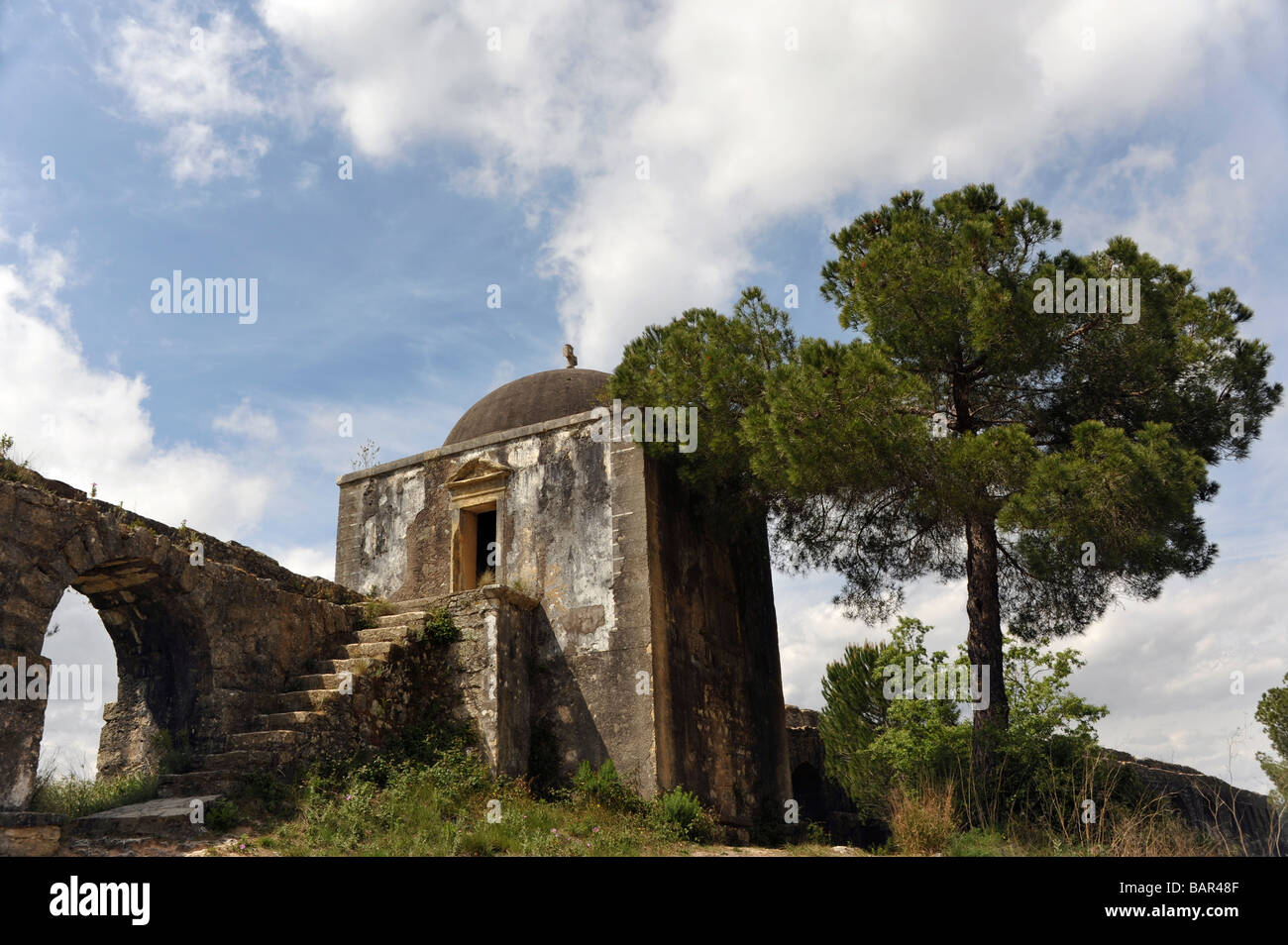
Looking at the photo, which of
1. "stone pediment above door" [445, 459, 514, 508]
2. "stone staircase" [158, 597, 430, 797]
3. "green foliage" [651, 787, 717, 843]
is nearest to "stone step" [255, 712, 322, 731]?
"stone staircase" [158, 597, 430, 797]

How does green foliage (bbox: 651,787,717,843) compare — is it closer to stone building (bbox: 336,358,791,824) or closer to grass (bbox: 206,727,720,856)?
grass (bbox: 206,727,720,856)

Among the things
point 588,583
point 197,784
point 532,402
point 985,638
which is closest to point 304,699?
point 197,784

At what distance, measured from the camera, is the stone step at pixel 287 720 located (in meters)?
9.48

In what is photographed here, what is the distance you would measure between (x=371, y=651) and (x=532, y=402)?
5223mm

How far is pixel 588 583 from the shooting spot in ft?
40.2

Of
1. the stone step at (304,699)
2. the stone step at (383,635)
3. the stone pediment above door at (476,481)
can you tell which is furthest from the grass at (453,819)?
the stone pediment above door at (476,481)

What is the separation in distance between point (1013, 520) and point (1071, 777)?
2609 millimetres

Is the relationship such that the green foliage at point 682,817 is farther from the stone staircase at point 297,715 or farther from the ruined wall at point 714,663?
the stone staircase at point 297,715

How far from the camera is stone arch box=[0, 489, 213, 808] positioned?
7.97 metres

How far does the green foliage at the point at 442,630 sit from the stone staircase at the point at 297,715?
115 mm

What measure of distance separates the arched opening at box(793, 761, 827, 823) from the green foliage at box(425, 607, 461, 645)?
8.47 meters

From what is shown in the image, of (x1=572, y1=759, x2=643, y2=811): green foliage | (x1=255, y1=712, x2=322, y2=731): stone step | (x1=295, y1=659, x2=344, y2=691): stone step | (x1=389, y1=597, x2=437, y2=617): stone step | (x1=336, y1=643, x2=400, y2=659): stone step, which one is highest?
(x1=389, y1=597, x2=437, y2=617): stone step

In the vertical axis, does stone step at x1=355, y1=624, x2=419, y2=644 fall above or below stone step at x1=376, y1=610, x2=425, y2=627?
below
